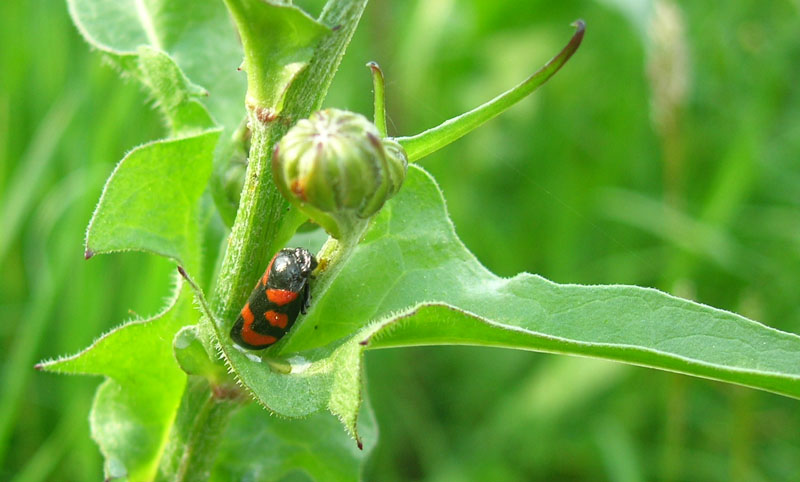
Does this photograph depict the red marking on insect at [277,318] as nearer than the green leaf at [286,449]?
Yes

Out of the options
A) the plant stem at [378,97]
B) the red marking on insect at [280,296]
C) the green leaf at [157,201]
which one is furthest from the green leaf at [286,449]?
the plant stem at [378,97]

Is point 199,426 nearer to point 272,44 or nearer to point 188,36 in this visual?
point 272,44

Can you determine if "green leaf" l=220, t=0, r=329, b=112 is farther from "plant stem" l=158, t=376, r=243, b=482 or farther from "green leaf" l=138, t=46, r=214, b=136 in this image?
"plant stem" l=158, t=376, r=243, b=482

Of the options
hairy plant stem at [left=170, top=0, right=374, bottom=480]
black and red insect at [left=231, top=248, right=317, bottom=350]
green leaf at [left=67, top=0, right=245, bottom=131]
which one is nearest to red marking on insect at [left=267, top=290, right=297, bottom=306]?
black and red insect at [left=231, top=248, right=317, bottom=350]

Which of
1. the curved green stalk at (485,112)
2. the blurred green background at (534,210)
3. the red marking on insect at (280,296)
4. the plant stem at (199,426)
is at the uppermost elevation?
the curved green stalk at (485,112)

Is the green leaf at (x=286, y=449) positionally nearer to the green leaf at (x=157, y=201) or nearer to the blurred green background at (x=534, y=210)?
the green leaf at (x=157, y=201)
